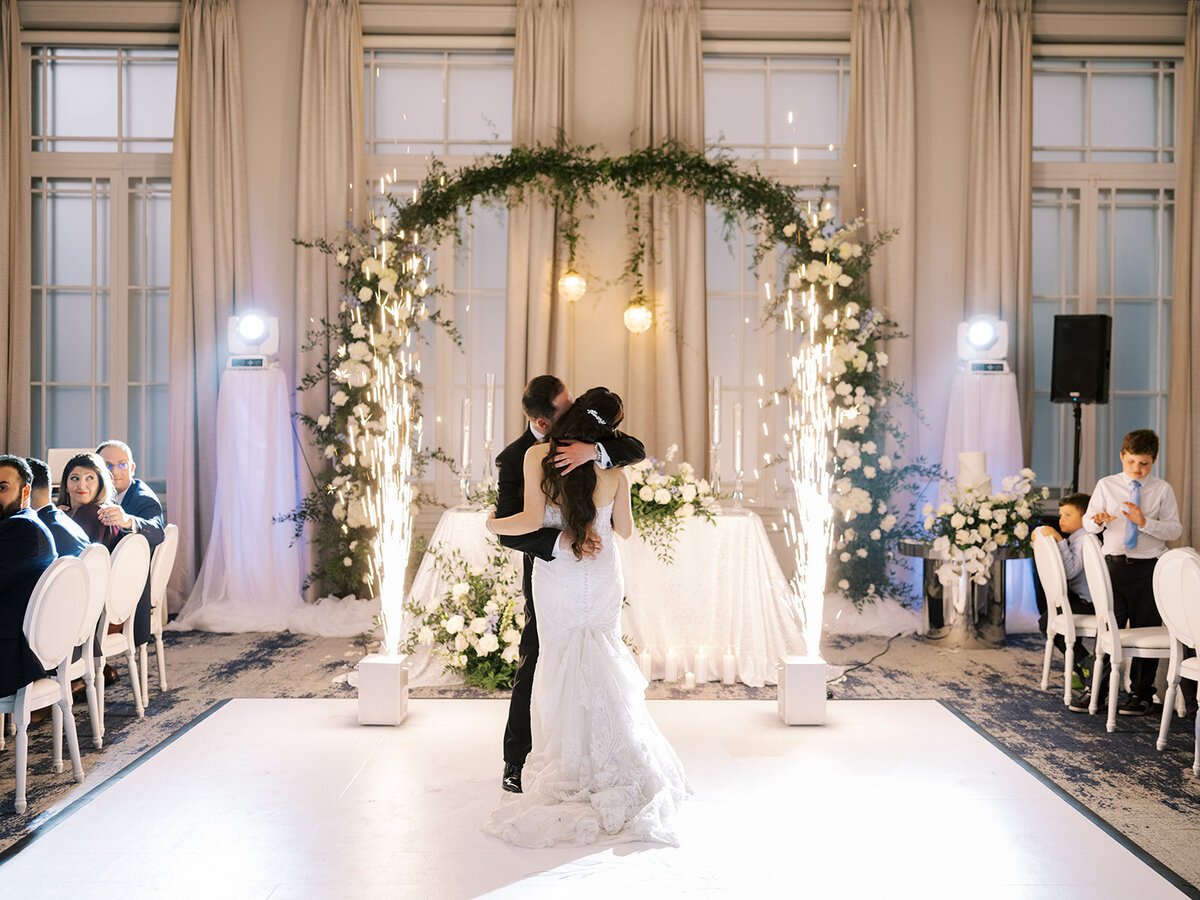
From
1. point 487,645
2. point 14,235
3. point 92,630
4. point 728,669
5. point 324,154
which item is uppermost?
point 324,154

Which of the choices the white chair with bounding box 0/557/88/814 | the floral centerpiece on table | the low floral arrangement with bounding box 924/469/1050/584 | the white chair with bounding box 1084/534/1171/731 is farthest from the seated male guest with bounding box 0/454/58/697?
the low floral arrangement with bounding box 924/469/1050/584

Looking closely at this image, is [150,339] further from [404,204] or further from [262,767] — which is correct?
[262,767]

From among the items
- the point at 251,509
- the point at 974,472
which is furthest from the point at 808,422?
the point at 251,509

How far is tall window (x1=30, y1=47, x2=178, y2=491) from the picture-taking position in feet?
25.3

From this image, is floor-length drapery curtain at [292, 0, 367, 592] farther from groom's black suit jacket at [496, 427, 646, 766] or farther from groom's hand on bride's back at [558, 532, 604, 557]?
groom's hand on bride's back at [558, 532, 604, 557]

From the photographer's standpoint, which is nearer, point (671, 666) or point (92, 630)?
point (92, 630)

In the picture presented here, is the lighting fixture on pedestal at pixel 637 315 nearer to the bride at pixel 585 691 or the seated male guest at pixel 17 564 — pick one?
the bride at pixel 585 691

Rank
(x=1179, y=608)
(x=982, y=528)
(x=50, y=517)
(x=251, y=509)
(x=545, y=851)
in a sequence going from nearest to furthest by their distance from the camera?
(x=545, y=851) → (x=1179, y=608) → (x=50, y=517) → (x=982, y=528) → (x=251, y=509)

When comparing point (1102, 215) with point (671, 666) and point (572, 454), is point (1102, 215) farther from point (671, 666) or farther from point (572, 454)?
point (572, 454)

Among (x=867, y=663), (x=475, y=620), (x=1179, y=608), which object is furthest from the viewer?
(x=867, y=663)

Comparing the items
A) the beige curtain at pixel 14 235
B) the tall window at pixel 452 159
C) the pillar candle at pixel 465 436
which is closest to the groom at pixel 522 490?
the pillar candle at pixel 465 436

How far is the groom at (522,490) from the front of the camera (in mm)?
3406

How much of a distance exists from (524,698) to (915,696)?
7.81 ft

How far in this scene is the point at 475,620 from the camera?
486 cm
